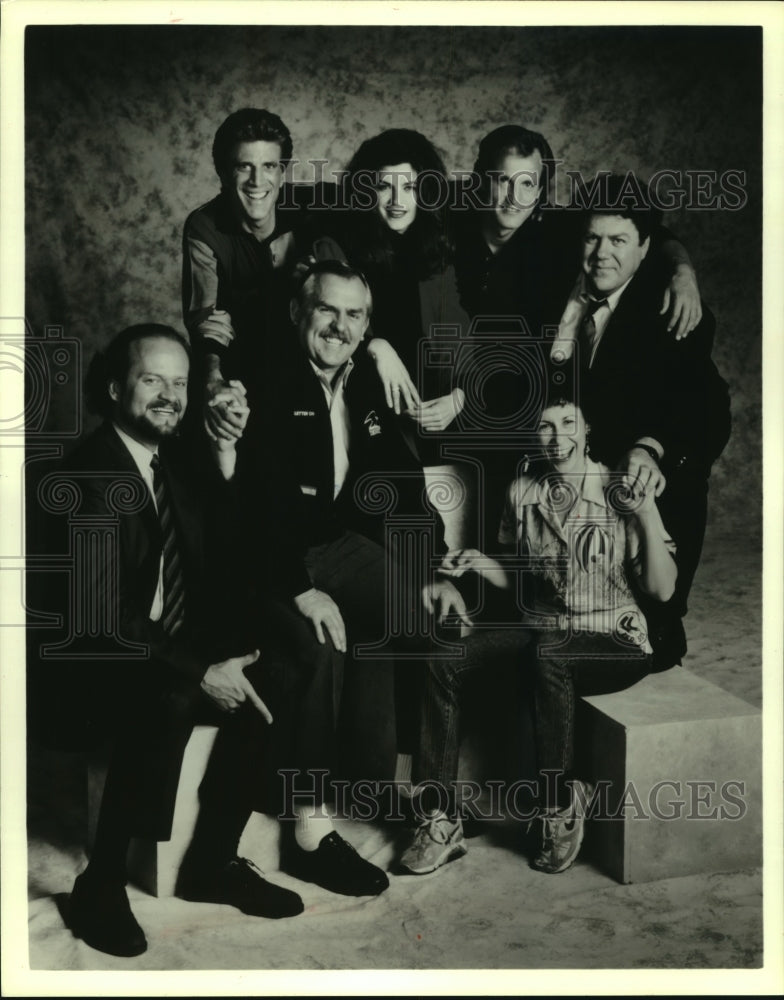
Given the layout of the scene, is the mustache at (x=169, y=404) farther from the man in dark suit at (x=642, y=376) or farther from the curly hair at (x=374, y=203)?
the man in dark suit at (x=642, y=376)

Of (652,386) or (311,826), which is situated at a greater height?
(652,386)

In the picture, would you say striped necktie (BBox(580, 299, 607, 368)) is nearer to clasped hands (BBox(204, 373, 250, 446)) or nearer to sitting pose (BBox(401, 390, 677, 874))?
sitting pose (BBox(401, 390, 677, 874))

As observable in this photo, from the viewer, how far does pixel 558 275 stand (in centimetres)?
318

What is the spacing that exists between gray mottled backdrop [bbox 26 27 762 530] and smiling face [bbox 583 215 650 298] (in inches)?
6.3

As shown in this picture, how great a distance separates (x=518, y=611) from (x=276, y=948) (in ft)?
3.96

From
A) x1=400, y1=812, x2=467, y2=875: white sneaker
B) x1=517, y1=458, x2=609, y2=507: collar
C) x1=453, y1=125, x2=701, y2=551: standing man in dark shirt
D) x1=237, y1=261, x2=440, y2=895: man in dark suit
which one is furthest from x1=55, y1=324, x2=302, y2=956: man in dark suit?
x1=517, y1=458, x2=609, y2=507: collar

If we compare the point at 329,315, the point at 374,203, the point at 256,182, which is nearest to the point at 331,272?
the point at 329,315

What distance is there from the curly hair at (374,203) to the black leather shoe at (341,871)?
1.70m

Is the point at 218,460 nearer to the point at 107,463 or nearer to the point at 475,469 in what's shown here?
the point at 107,463

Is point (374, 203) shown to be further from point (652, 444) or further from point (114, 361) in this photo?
point (652, 444)

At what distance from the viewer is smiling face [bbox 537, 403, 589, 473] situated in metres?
3.16

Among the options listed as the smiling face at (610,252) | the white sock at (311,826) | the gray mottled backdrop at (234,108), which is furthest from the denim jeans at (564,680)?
the gray mottled backdrop at (234,108)

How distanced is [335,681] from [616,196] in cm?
165

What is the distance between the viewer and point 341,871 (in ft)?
10.2
